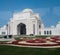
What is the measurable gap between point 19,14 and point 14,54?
65.5m

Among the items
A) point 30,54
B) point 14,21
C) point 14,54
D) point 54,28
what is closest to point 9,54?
point 14,54

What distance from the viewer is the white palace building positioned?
232 feet

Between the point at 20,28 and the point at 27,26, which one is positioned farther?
the point at 20,28

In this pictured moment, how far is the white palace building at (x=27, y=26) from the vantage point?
7081 cm

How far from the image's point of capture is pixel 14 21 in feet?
253

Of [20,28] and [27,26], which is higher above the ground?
[27,26]

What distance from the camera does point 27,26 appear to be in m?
72.5

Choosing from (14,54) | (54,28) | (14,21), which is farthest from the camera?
(14,21)

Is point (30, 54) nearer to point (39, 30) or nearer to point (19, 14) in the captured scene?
point (39, 30)

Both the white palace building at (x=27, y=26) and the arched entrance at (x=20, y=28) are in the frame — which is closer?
the white palace building at (x=27, y=26)

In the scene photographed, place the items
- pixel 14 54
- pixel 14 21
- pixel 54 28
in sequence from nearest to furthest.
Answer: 1. pixel 14 54
2. pixel 54 28
3. pixel 14 21

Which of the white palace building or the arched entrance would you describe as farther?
the arched entrance

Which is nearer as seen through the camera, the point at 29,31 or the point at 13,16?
the point at 29,31

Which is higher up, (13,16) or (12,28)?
(13,16)
